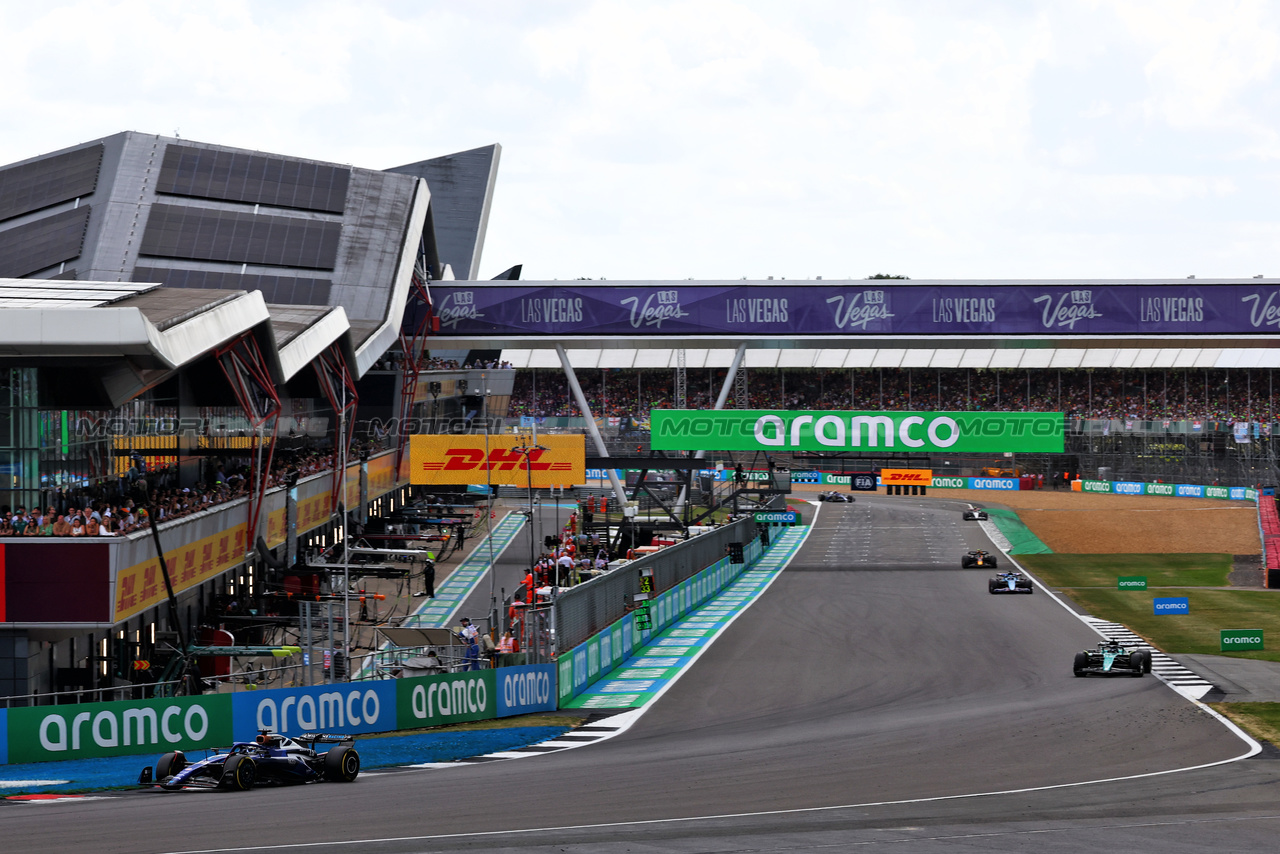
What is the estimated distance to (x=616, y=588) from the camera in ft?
111

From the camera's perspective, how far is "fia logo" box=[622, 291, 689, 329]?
6831 cm

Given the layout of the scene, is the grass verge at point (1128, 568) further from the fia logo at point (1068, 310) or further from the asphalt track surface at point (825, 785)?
the asphalt track surface at point (825, 785)

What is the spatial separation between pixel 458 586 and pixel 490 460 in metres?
5.37

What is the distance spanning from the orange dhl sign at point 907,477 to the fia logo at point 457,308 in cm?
2780

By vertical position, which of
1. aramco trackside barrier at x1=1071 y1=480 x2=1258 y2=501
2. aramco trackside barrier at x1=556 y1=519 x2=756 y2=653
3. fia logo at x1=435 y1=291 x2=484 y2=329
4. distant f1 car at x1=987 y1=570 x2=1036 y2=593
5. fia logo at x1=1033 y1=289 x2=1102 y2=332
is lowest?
distant f1 car at x1=987 y1=570 x2=1036 y2=593

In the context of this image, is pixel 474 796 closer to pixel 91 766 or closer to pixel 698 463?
pixel 91 766

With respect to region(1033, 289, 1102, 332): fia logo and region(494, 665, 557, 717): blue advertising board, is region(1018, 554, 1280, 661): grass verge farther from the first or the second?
region(494, 665, 557, 717): blue advertising board

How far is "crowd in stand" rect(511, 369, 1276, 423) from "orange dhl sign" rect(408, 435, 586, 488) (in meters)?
38.6

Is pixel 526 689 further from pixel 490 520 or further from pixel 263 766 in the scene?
pixel 490 520

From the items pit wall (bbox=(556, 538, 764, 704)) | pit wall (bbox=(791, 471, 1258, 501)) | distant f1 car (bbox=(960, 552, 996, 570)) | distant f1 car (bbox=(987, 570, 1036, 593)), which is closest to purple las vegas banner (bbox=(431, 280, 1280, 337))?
pit wall (bbox=(791, 471, 1258, 501))

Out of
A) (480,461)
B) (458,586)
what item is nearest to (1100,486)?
(480,461)

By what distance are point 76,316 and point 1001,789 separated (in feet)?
61.2

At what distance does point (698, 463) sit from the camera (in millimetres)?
52750

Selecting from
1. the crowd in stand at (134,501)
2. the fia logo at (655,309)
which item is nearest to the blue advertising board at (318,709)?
the crowd in stand at (134,501)
